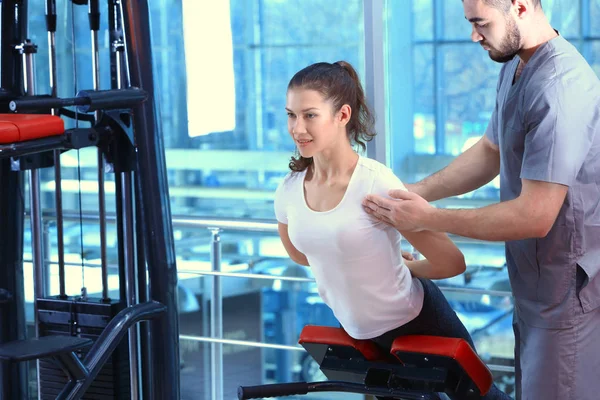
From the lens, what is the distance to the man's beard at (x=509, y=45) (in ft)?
6.19

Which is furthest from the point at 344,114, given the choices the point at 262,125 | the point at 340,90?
the point at 262,125

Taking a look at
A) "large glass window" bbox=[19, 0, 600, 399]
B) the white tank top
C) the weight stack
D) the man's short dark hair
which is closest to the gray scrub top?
the man's short dark hair

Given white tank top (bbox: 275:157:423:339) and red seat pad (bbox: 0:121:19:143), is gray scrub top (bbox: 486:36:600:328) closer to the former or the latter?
white tank top (bbox: 275:157:423:339)

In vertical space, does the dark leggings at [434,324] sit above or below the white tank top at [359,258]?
below

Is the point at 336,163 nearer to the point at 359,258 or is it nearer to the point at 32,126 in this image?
the point at 359,258

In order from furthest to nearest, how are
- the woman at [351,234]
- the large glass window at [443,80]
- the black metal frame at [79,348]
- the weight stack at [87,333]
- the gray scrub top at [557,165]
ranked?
the large glass window at [443,80]
the weight stack at [87,333]
the black metal frame at [79,348]
the woman at [351,234]
the gray scrub top at [557,165]

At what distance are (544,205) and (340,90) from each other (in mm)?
522

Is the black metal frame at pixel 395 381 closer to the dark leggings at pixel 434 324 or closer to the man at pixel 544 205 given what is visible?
the dark leggings at pixel 434 324

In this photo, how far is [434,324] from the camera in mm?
2043

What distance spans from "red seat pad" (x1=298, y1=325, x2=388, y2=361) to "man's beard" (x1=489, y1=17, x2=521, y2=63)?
27.4 inches

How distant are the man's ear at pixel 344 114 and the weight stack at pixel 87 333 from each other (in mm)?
846

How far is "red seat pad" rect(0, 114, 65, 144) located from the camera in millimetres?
2125

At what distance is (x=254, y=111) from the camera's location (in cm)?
1220

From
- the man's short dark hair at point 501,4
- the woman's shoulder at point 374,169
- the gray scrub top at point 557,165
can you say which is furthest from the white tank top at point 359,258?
the man's short dark hair at point 501,4
